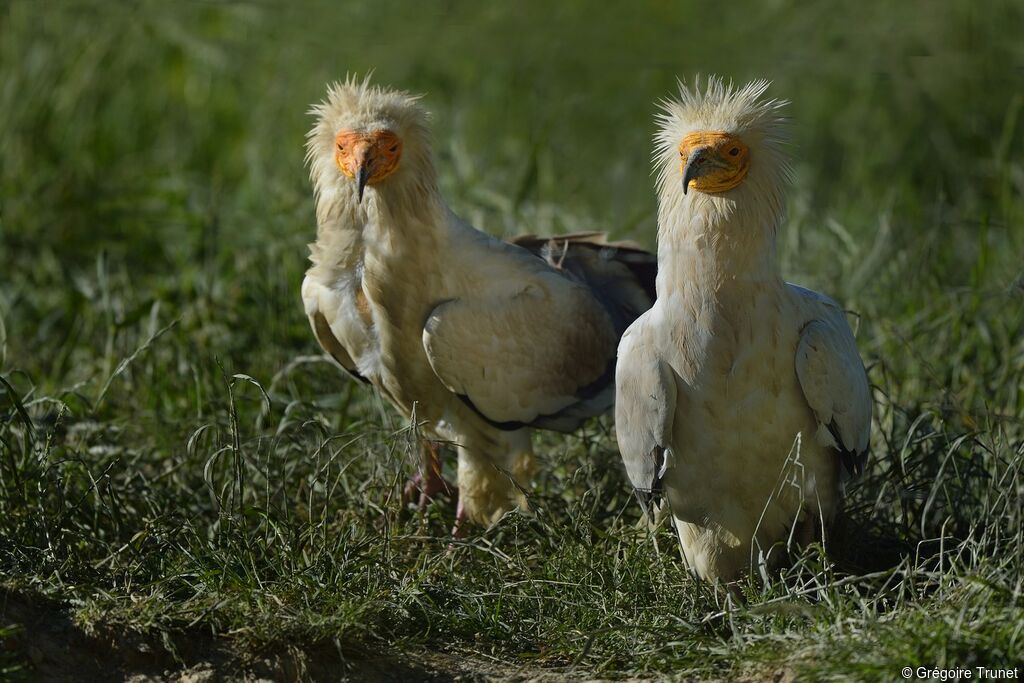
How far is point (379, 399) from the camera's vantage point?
4824mm

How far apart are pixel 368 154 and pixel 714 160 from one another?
3.90ft

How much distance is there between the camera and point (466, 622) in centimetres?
363

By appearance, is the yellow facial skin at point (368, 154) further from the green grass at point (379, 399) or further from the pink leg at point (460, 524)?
the pink leg at point (460, 524)

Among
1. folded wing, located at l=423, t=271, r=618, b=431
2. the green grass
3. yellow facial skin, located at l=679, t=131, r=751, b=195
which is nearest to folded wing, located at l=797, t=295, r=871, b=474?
the green grass

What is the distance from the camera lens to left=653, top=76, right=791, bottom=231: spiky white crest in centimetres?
355

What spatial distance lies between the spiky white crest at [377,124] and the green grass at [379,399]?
81cm

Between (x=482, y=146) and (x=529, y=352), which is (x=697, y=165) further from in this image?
(x=482, y=146)

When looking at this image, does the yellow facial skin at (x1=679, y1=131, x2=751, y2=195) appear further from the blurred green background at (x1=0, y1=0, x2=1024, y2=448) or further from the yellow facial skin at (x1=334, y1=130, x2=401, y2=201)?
the blurred green background at (x1=0, y1=0, x2=1024, y2=448)

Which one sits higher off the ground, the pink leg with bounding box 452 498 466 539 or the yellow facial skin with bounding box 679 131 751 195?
the yellow facial skin with bounding box 679 131 751 195

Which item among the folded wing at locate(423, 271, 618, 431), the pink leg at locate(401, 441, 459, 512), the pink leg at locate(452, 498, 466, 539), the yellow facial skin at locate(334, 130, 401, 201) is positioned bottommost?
the pink leg at locate(452, 498, 466, 539)

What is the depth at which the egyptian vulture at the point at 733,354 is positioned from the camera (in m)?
3.50

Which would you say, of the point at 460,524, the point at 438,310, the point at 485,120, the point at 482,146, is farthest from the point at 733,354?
the point at 485,120

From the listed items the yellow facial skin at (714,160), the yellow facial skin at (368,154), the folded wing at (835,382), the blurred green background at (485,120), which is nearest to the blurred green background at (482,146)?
the blurred green background at (485,120)

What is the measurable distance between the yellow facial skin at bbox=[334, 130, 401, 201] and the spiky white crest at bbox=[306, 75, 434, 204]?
1.0 inches
